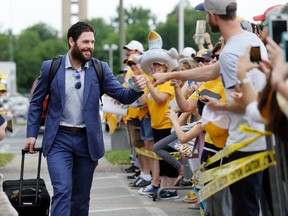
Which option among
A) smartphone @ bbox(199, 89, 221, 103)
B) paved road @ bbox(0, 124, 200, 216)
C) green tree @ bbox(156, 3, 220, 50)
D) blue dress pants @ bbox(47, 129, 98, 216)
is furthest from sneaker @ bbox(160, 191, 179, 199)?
green tree @ bbox(156, 3, 220, 50)

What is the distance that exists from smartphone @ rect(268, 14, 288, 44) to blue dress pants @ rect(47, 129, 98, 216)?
11.1 ft

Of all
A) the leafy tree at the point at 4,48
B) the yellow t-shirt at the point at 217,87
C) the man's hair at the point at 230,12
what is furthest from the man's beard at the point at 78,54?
the leafy tree at the point at 4,48

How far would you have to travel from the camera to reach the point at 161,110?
1260 cm

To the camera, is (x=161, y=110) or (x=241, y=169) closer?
(x=241, y=169)

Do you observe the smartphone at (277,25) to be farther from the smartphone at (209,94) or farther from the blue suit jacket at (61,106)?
the blue suit jacket at (61,106)

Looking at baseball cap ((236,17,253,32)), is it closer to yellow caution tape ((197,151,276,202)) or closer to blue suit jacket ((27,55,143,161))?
blue suit jacket ((27,55,143,161))

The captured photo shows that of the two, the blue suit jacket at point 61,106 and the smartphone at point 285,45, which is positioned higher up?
the smartphone at point 285,45

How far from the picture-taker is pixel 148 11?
142 metres

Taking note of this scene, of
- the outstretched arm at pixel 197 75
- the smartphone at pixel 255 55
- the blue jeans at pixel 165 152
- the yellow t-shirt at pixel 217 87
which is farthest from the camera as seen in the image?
the blue jeans at pixel 165 152

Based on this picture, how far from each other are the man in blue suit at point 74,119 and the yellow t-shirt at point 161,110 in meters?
3.71

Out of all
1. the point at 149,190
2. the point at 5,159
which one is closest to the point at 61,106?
the point at 149,190

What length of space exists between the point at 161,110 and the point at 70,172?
4133 mm

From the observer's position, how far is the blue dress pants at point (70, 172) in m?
8.40

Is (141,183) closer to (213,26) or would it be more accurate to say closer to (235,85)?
(213,26)
